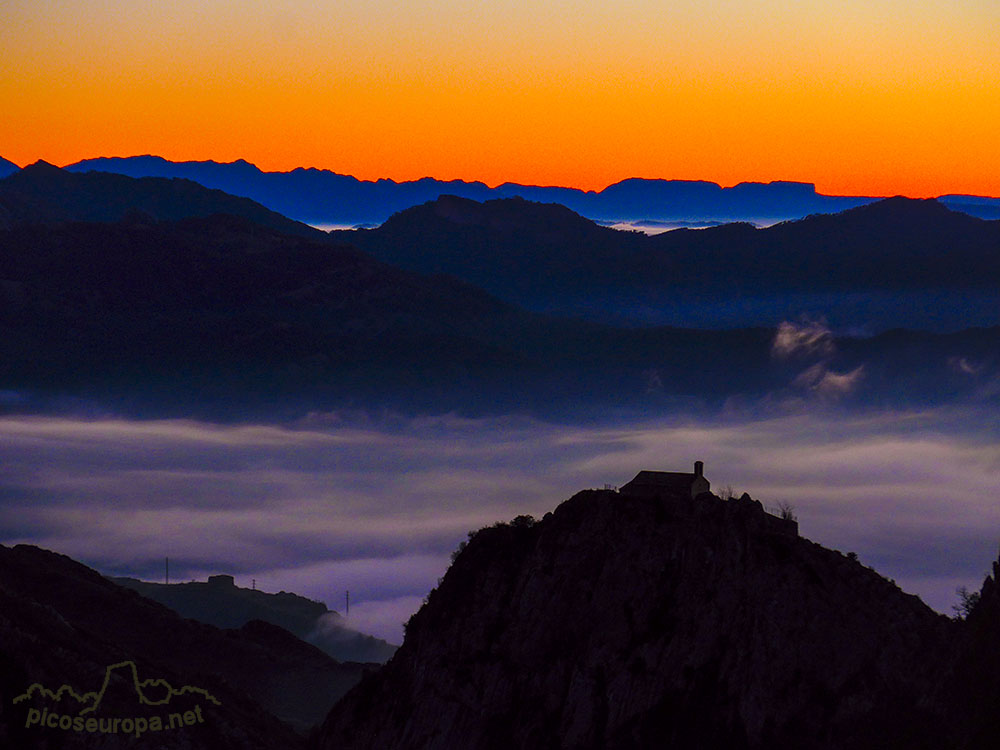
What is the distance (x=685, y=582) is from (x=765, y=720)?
28.0 ft

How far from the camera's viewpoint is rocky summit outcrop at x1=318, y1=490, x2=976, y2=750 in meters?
70.1

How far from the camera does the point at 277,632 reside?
15888 cm

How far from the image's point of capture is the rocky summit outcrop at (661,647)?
7012 cm

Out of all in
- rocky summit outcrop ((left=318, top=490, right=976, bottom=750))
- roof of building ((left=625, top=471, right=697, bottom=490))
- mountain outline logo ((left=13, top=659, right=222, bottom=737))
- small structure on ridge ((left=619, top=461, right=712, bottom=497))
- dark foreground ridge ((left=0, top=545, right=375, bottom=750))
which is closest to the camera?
rocky summit outcrop ((left=318, top=490, right=976, bottom=750))

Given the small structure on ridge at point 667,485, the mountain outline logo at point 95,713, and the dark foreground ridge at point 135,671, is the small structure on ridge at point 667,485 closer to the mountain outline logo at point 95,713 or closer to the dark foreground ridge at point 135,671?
the mountain outline logo at point 95,713

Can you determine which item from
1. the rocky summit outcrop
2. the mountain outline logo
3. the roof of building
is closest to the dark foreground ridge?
the mountain outline logo

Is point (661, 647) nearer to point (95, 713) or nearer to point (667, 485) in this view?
point (667, 485)

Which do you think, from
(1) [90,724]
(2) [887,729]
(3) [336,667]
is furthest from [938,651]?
(3) [336,667]

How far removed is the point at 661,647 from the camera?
7525 centimetres

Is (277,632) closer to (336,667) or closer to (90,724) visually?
(336,667)

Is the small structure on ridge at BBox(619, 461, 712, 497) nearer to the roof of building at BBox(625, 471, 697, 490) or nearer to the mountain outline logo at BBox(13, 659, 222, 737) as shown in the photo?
the roof of building at BBox(625, 471, 697, 490)

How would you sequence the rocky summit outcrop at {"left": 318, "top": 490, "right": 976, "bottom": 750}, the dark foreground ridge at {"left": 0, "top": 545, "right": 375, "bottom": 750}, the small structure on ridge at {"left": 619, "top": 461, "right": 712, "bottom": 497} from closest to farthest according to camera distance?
the rocky summit outcrop at {"left": 318, "top": 490, "right": 976, "bottom": 750}, the small structure on ridge at {"left": 619, "top": 461, "right": 712, "bottom": 497}, the dark foreground ridge at {"left": 0, "top": 545, "right": 375, "bottom": 750}

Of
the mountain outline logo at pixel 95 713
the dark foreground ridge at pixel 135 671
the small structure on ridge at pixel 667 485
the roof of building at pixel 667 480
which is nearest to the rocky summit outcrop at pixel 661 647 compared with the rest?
the small structure on ridge at pixel 667 485

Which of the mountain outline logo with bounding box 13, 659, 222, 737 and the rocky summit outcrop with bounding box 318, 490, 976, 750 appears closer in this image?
the rocky summit outcrop with bounding box 318, 490, 976, 750
